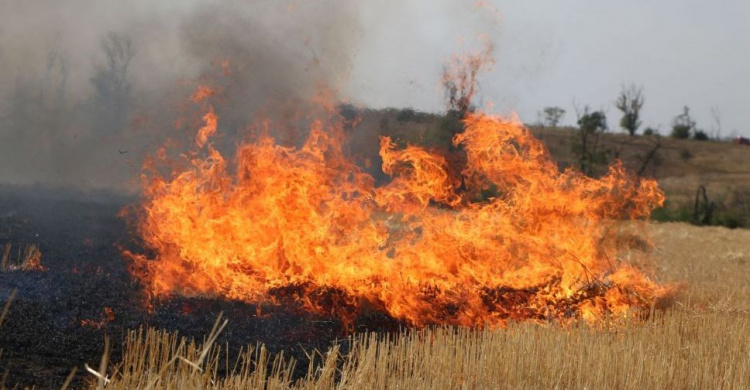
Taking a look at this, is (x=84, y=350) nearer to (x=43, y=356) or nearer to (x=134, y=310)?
(x=43, y=356)

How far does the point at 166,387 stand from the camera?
5.25 m

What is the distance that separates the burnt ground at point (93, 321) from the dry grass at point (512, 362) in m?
0.51

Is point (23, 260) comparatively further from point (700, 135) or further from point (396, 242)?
point (700, 135)

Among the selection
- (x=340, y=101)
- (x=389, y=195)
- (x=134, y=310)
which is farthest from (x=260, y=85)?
(x=134, y=310)

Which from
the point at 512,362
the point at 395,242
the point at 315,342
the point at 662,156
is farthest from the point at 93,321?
the point at 662,156

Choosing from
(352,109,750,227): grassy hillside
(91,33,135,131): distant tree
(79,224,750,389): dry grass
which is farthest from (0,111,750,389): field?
(91,33,135,131): distant tree

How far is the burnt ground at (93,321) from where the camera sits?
7277 mm

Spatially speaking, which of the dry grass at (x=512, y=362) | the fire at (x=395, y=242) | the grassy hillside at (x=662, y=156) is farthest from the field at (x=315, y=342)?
the fire at (x=395, y=242)

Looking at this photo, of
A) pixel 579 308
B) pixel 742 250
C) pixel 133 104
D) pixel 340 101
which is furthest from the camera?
pixel 133 104

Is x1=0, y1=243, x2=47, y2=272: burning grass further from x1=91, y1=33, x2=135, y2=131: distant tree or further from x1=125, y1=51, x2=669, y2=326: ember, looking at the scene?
x1=91, y1=33, x2=135, y2=131: distant tree

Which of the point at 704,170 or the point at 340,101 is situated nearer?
the point at 340,101

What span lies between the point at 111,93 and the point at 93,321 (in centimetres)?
2101

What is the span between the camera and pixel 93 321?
868cm

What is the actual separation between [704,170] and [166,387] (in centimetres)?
6274
